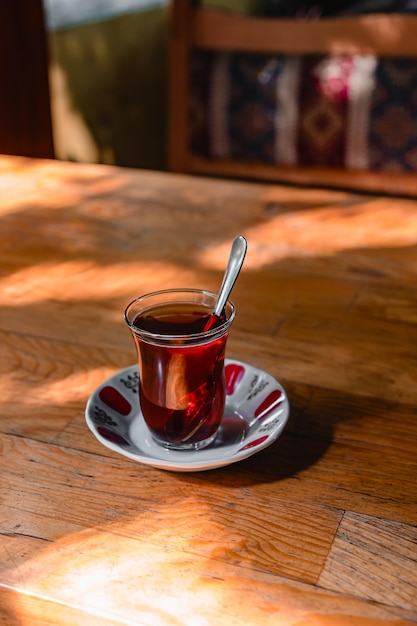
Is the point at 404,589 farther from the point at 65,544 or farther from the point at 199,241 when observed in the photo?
the point at 199,241

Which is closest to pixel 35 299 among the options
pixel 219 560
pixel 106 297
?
pixel 106 297

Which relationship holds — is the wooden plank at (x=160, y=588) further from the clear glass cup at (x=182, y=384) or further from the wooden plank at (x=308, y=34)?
the wooden plank at (x=308, y=34)

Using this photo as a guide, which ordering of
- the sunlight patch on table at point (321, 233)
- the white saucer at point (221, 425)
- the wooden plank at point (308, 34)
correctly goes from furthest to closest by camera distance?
the wooden plank at point (308, 34), the sunlight patch on table at point (321, 233), the white saucer at point (221, 425)

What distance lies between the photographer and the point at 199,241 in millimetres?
1062

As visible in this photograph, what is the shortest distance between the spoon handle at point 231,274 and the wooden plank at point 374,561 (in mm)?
203

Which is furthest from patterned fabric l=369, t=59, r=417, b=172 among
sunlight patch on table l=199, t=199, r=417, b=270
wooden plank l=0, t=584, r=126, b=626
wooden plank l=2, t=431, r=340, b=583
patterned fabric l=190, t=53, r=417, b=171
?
wooden plank l=0, t=584, r=126, b=626

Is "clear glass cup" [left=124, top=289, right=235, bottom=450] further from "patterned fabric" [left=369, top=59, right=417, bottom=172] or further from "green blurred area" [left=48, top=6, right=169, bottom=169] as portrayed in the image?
"green blurred area" [left=48, top=6, right=169, bottom=169]

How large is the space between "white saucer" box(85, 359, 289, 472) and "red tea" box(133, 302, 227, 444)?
0.02 meters

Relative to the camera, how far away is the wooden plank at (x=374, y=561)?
0.47m

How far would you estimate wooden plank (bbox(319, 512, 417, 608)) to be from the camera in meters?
0.47

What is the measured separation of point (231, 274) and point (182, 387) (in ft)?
0.38

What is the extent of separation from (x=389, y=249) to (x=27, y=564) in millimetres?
705

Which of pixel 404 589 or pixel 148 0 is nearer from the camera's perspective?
pixel 404 589

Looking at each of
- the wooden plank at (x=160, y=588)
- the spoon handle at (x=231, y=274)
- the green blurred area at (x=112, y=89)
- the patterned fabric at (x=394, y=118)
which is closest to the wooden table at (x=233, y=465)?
the wooden plank at (x=160, y=588)
